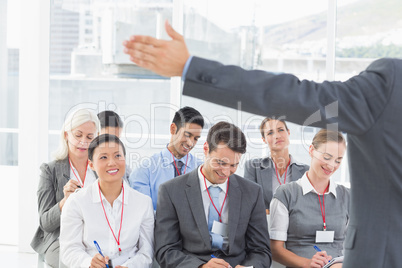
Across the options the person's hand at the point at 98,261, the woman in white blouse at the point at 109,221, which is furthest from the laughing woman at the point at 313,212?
the person's hand at the point at 98,261

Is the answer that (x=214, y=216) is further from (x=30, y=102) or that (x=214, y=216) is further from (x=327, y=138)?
(x=30, y=102)

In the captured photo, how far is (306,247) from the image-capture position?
2.97 m

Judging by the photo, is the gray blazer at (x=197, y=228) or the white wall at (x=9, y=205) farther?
the white wall at (x=9, y=205)

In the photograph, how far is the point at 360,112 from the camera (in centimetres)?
105

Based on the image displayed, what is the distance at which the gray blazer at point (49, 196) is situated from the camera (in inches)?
124

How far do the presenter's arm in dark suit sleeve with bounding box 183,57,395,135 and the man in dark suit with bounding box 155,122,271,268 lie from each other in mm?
1779

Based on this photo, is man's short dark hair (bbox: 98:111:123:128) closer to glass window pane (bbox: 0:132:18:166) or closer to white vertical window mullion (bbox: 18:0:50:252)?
white vertical window mullion (bbox: 18:0:50:252)

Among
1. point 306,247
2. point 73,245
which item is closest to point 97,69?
point 73,245

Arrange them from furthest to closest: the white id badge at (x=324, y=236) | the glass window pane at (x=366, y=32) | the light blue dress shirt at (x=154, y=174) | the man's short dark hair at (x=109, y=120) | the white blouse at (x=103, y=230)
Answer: the glass window pane at (x=366, y=32) < the man's short dark hair at (x=109, y=120) < the light blue dress shirt at (x=154, y=174) < the white id badge at (x=324, y=236) < the white blouse at (x=103, y=230)

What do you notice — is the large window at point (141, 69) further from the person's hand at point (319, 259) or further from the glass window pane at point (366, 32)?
the person's hand at point (319, 259)

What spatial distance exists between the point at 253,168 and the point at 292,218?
773 millimetres

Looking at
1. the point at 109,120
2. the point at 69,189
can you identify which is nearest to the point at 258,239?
the point at 69,189

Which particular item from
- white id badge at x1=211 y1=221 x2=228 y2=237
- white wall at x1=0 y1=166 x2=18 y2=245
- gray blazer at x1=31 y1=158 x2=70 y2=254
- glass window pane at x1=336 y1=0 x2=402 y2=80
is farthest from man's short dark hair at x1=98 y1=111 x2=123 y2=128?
glass window pane at x1=336 y1=0 x2=402 y2=80

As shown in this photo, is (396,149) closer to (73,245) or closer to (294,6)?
(73,245)
